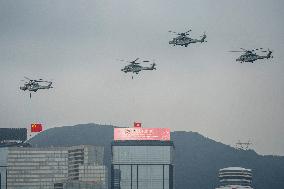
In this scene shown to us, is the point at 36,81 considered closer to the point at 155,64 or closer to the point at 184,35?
the point at 155,64

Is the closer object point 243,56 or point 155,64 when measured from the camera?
point 243,56

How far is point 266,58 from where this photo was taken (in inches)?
6624

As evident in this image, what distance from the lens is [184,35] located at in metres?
170

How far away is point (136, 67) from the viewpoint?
590 feet

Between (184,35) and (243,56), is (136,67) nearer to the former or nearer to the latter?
(184,35)

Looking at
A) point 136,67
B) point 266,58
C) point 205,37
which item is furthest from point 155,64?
point 266,58

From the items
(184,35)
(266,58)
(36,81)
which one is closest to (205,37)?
(184,35)

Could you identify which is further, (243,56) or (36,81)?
(36,81)

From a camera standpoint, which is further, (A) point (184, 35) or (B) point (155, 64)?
(B) point (155, 64)

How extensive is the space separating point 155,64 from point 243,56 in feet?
102

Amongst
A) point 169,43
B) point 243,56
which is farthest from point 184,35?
point 243,56

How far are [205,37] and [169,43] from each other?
11.1 metres

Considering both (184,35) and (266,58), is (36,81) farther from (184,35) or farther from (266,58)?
(266,58)

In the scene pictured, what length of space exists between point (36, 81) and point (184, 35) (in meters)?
48.8
